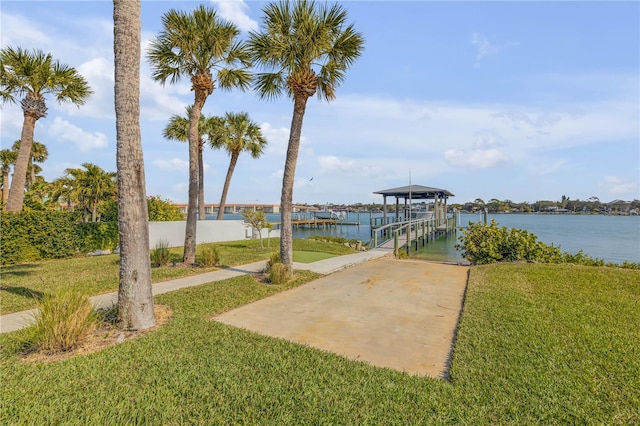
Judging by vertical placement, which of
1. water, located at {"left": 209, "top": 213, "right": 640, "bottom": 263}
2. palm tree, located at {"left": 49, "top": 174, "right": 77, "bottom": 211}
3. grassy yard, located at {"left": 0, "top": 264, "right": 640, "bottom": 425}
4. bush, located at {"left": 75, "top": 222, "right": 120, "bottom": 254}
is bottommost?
water, located at {"left": 209, "top": 213, "right": 640, "bottom": 263}

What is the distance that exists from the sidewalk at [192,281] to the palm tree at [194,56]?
1889mm

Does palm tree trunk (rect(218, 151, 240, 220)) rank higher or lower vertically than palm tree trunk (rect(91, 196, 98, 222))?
higher

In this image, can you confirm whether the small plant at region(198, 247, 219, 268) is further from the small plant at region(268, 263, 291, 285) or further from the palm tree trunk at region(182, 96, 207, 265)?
the small plant at region(268, 263, 291, 285)

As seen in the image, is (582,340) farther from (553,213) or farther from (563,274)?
(553,213)

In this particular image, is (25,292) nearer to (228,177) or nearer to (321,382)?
Answer: (321,382)

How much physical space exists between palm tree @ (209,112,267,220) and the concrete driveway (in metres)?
16.0

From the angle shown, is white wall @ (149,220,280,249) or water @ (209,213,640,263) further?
water @ (209,213,640,263)

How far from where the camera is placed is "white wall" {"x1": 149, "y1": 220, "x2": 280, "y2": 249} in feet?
50.8

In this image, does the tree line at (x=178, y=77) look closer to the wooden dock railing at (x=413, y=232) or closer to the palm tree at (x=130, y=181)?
the palm tree at (x=130, y=181)

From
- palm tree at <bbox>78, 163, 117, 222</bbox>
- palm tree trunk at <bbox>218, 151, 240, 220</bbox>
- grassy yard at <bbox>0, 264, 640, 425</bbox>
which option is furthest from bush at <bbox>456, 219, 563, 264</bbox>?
palm tree at <bbox>78, 163, 117, 222</bbox>

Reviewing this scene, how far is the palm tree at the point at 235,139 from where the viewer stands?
21538 millimetres

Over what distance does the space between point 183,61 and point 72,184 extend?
35.4 feet


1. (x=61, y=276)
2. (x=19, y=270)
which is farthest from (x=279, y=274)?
(x=19, y=270)

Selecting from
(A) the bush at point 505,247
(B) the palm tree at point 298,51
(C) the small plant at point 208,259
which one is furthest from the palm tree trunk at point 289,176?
(A) the bush at point 505,247
